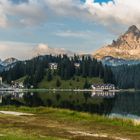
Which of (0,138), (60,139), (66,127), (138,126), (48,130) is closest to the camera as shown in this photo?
(0,138)

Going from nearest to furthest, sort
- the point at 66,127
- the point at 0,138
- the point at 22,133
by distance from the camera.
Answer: the point at 0,138 < the point at 22,133 < the point at 66,127

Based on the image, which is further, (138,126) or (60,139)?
(138,126)

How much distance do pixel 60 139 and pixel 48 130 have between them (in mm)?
7683

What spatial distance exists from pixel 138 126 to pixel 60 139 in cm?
1814

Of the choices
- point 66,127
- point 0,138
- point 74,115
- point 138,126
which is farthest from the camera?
point 74,115

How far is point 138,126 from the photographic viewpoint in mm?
52062

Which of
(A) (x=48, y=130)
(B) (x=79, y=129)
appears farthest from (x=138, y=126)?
(A) (x=48, y=130)

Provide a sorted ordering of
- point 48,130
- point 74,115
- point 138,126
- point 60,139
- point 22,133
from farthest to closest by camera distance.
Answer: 1. point 74,115
2. point 138,126
3. point 48,130
4. point 22,133
5. point 60,139

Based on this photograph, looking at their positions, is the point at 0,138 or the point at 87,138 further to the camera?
the point at 87,138

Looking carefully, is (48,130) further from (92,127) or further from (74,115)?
(74,115)

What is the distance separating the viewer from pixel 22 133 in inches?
1580

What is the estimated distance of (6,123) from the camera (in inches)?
1973

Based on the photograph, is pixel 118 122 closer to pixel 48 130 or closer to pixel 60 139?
pixel 48 130

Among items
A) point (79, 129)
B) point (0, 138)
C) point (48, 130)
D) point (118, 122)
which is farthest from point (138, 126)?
point (0, 138)
